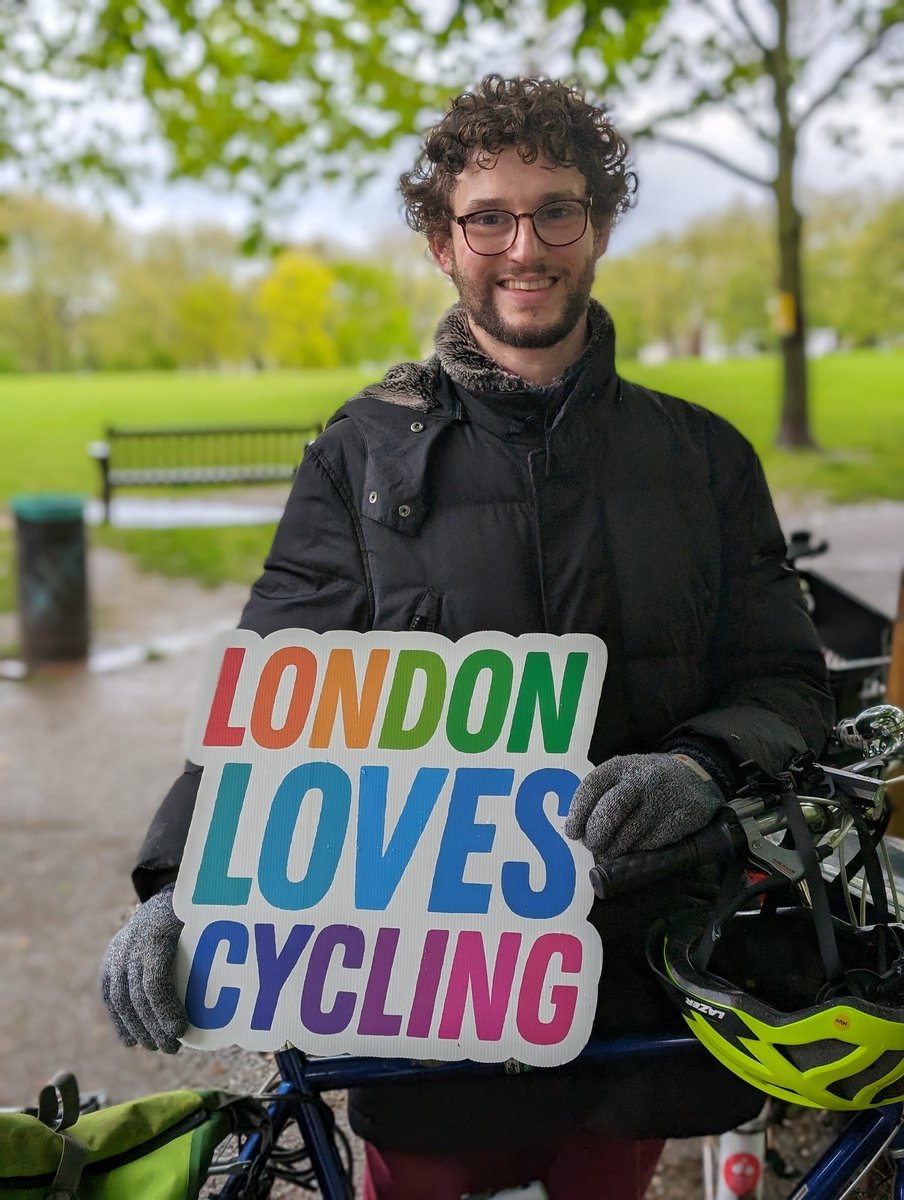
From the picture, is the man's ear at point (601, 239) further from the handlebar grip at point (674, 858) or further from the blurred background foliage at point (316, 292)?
the handlebar grip at point (674, 858)

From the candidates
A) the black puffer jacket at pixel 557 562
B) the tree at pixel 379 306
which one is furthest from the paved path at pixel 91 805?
the tree at pixel 379 306

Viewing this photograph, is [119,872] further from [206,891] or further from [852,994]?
[852,994]

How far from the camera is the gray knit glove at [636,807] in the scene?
5.43ft

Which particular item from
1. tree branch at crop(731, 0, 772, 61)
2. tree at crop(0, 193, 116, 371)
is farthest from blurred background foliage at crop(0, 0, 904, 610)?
tree at crop(0, 193, 116, 371)

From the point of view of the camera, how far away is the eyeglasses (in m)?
1.90

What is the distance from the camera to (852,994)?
1675 mm

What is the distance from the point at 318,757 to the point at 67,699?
620cm

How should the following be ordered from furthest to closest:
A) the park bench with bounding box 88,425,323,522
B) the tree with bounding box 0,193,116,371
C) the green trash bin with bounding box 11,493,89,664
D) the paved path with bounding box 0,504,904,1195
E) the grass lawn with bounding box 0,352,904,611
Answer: the tree with bounding box 0,193,116,371
the park bench with bounding box 88,425,323,522
the grass lawn with bounding box 0,352,904,611
the green trash bin with bounding box 11,493,89,664
the paved path with bounding box 0,504,904,1195

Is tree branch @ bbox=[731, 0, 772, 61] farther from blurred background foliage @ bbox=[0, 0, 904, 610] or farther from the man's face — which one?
the man's face

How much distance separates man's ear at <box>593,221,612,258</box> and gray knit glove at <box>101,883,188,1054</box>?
123 centimetres

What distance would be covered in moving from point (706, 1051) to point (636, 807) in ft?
1.72

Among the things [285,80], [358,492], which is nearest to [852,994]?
[358,492]

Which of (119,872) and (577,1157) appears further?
(119,872)

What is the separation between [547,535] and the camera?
1907 millimetres
